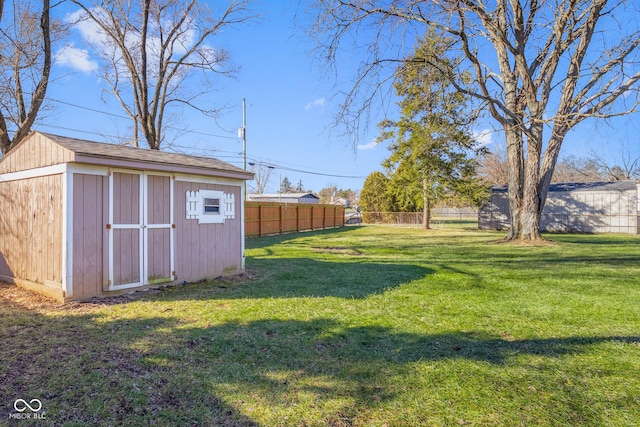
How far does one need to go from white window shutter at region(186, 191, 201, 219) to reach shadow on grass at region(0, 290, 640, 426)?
219 centimetres

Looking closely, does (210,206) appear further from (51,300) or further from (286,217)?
(286,217)

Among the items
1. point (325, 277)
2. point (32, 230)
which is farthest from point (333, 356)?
point (32, 230)

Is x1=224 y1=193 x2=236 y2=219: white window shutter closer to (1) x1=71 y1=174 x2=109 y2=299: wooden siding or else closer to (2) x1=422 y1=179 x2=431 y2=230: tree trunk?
(1) x1=71 y1=174 x2=109 y2=299: wooden siding

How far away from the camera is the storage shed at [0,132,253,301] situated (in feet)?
15.9

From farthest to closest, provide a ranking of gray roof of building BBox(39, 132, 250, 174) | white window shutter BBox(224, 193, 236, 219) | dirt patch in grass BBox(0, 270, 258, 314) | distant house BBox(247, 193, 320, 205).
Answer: distant house BBox(247, 193, 320, 205) < white window shutter BBox(224, 193, 236, 219) < gray roof of building BBox(39, 132, 250, 174) < dirt patch in grass BBox(0, 270, 258, 314)

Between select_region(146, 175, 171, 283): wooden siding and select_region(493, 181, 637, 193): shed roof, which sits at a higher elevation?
select_region(493, 181, 637, 193): shed roof

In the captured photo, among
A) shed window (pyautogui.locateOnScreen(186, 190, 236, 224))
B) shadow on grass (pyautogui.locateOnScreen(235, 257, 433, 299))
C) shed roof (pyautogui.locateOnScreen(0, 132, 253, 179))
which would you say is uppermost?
shed roof (pyautogui.locateOnScreen(0, 132, 253, 179))

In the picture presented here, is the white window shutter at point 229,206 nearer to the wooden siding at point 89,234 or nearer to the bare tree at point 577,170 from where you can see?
the wooden siding at point 89,234

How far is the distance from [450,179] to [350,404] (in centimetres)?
2022

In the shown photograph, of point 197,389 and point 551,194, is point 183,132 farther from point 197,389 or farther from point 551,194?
point 551,194

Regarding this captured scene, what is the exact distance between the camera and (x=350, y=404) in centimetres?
234

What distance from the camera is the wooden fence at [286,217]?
52.2ft

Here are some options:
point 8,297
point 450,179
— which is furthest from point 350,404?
point 450,179

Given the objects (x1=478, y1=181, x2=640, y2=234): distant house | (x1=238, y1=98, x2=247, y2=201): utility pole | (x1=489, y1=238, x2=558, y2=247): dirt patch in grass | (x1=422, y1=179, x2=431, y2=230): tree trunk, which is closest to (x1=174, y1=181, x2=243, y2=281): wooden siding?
(x1=489, y1=238, x2=558, y2=247): dirt patch in grass
